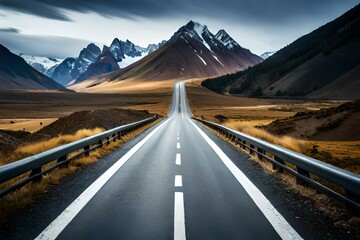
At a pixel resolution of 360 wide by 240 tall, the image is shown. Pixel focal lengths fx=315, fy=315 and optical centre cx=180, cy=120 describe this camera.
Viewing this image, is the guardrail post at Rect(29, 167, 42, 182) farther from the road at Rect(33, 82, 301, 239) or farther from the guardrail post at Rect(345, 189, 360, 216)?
the guardrail post at Rect(345, 189, 360, 216)

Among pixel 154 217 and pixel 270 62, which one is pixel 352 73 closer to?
pixel 270 62

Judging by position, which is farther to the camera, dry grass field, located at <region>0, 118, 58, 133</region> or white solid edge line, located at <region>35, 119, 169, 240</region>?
dry grass field, located at <region>0, 118, 58, 133</region>

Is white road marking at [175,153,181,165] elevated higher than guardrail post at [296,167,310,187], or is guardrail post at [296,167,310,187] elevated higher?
guardrail post at [296,167,310,187]

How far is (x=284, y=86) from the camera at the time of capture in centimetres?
14925

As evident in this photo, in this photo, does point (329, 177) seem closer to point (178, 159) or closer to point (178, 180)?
point (178, 180)

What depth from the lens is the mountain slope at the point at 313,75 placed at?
427ft

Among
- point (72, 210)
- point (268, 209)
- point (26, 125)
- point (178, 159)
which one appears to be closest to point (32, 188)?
point (72, 210)

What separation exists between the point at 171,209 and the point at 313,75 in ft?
510

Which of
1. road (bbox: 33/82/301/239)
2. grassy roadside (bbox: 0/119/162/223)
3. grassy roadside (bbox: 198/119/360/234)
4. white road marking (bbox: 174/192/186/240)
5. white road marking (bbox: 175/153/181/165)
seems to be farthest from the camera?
white road marking (bbox: 175/153/181/165)

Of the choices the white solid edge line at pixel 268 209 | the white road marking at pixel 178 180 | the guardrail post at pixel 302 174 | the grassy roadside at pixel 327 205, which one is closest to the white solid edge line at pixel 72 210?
the white road marking at pixel 178 180

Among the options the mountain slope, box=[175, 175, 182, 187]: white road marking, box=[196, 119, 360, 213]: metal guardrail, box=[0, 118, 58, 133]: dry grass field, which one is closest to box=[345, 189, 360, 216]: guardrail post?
box=[196, 119, 360, 213]: metal guardrail

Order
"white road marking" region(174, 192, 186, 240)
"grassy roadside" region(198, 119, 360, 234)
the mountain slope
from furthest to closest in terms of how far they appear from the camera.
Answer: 1. the mountain slope
2. "grassy roadside" region(198, 119, 360, 234)
3. "white road marking" region(174, 192, 186, 240)

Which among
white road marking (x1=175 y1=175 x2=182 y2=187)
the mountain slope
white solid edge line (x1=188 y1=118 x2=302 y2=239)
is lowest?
white road marking (x1=175 y1=175 x2=182 y2=187)

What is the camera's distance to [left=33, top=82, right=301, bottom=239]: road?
4426 millimetres
